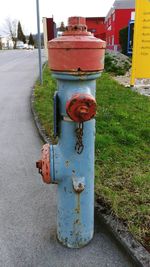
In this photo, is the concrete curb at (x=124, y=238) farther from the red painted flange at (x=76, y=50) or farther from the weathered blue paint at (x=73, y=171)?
the red painted flange at (x=76, y=50)

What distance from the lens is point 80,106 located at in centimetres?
193

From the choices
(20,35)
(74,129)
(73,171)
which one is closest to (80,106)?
(74,129)

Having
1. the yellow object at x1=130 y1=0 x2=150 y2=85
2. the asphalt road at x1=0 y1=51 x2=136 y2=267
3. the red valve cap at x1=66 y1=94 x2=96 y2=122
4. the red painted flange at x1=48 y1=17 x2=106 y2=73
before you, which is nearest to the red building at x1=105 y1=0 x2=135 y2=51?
the yellow object at x1=130 y1=0 x2=150 y2=85

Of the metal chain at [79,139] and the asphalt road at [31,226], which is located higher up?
the metal chain at [79,139]

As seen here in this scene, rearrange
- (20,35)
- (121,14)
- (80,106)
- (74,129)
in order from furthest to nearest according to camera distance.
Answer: (20,35) → (121,14) → (74,129) → (80,106)

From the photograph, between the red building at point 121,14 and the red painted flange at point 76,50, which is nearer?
the red painted flange at point 76,50

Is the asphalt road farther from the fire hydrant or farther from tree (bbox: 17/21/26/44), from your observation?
tree (bbox: 17/21/26/44)

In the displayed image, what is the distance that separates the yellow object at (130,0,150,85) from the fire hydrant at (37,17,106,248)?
22.1ft

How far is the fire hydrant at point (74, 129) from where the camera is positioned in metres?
1.96

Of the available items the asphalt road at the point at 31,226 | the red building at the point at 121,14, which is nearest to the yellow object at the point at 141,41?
the asphalt road at the point at 31,226

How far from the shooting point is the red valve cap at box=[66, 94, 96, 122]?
1.93 metres

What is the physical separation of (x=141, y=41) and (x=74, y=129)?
6952 millimetres

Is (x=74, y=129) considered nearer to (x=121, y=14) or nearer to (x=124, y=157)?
(x=124, y=157)

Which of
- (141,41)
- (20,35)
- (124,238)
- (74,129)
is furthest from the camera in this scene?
(20,35)
